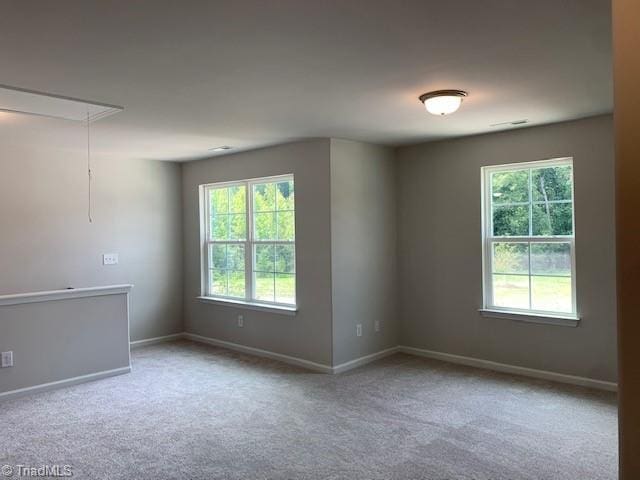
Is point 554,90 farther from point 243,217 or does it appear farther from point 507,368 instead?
point 243,217

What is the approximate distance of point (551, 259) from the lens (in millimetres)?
4492

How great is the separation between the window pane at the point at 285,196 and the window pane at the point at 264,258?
50 cm

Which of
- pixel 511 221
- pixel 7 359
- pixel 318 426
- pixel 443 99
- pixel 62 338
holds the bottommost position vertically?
pixel 318 426

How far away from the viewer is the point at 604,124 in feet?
13.4

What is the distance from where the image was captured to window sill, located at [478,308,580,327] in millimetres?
4312

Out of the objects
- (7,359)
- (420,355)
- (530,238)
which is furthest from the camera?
(420,355)

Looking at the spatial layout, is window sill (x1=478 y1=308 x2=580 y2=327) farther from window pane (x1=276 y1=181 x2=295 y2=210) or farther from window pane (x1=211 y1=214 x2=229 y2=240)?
window pane (x1=211 y1=214 x2=229 y2=240)

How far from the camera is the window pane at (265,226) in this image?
558 cm

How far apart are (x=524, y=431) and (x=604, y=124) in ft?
8.39

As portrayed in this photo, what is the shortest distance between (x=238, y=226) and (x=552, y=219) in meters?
3.45

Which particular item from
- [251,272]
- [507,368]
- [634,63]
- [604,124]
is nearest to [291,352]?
[251,272]

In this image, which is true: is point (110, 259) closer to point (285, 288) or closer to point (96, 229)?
point (96, 229)

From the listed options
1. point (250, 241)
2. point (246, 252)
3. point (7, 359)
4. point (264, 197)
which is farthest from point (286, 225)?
point (7, 359)

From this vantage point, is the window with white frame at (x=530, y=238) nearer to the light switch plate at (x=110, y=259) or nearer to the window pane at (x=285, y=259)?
the window pane at (x=285, y=259)
